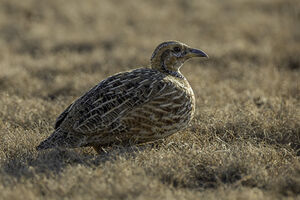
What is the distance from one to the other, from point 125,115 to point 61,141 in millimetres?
775

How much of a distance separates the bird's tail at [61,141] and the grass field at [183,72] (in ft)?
0.27

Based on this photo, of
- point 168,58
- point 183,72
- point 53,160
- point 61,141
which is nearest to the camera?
point 53,160

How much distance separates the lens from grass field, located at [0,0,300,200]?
15.3ft

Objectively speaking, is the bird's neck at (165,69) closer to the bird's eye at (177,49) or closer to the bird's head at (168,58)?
the bird's head at (168,58)

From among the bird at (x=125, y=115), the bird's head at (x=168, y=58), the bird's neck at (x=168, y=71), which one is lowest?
the bird at (x=125, y=115)

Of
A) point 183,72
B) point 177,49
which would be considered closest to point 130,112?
point 177,49

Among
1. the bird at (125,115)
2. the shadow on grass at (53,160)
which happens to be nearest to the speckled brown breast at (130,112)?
the bird at (125,115)

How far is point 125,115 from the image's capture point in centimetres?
540

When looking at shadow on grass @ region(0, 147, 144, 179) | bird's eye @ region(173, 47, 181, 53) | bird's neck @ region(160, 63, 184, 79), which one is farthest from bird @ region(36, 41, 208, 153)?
bird's eye @ region(173, 47, 181, 53)

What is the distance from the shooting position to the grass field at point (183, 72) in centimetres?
465

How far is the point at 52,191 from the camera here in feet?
14.6

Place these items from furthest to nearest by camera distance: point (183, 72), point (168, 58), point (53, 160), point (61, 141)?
point (183, 72), point (168, 58), point (61, 141), point (53, 160)

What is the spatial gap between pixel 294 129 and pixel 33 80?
16.5ft

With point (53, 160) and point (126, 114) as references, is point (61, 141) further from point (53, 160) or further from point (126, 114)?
point (126, 114)
